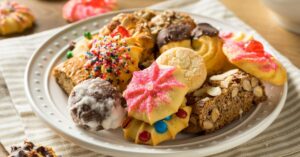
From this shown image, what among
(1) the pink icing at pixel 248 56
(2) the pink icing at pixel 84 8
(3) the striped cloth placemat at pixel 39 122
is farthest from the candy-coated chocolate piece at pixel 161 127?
(2) the pink icing at pixel 84 8

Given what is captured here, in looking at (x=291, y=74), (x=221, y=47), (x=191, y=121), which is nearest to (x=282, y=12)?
(x=291, y=74)

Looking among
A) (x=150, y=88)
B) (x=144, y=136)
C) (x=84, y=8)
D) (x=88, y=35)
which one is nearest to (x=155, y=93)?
(x=150, y=88)

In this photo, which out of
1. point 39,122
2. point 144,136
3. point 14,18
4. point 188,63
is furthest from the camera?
point 14,18

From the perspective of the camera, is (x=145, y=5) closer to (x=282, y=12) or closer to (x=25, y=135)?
(x=282, y=12)

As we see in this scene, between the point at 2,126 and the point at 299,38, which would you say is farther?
the point at 299,38

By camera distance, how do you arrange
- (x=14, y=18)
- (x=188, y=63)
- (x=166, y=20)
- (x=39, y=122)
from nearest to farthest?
(x=188, y=63)
(x=39, y=122)
(x=166, y=20)
(x=14, y=18)

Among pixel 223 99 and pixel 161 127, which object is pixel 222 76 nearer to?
pixel 223 99

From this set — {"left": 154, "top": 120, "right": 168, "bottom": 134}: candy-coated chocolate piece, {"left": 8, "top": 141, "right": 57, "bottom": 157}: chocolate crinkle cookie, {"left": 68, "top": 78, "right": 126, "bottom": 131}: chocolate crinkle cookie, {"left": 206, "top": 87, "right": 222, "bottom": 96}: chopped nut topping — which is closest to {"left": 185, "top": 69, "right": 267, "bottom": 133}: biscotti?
{"left": 206, "top": 87, "right": 222, "bottom": 96}: chopped nut topping
